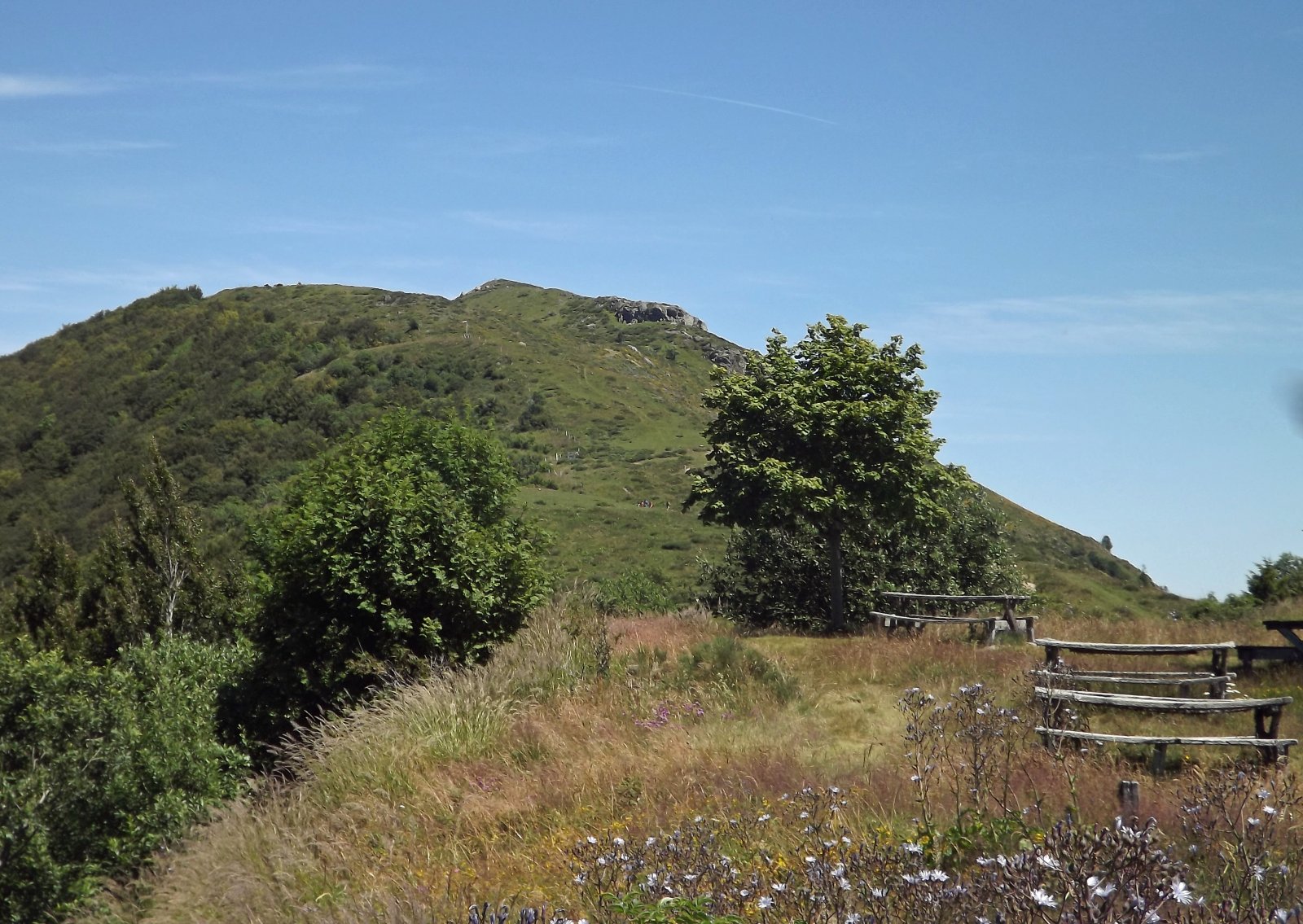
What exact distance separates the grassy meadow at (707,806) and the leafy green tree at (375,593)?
77 centimetres

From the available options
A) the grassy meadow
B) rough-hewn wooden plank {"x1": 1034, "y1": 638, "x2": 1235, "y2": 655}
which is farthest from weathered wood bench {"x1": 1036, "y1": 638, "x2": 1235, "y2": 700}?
the grassy meadow

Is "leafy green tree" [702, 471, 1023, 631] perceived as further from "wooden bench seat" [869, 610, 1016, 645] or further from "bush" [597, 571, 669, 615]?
"bush" [597, 571, 669, 615]

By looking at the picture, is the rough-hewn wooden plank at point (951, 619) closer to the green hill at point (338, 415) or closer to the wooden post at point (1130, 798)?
the wooden post at point (1130, 798)

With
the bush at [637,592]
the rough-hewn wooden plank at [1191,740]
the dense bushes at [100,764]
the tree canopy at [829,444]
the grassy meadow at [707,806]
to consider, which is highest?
the tree canopy at [829,444]

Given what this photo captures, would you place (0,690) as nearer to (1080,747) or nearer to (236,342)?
(1080,747)

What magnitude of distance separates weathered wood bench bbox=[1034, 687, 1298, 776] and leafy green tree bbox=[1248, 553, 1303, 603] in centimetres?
1889

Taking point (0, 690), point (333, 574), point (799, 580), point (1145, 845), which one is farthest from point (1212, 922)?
point (0, 690)

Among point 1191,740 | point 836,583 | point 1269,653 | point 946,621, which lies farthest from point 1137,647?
point 836,583

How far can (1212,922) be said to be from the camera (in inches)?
144

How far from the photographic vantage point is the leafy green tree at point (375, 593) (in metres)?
12.5

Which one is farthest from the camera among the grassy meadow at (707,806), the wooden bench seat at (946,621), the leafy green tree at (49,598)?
the leafy green tree at (49,598)

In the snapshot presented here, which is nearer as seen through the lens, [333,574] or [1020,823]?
[1020,823]

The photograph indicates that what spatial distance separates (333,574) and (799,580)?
Answer: 17.3 meters

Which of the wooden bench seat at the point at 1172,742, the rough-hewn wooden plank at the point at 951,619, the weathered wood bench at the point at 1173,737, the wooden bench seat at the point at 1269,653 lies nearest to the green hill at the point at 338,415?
the rough-hewn wooden plank at the point at 951,619
